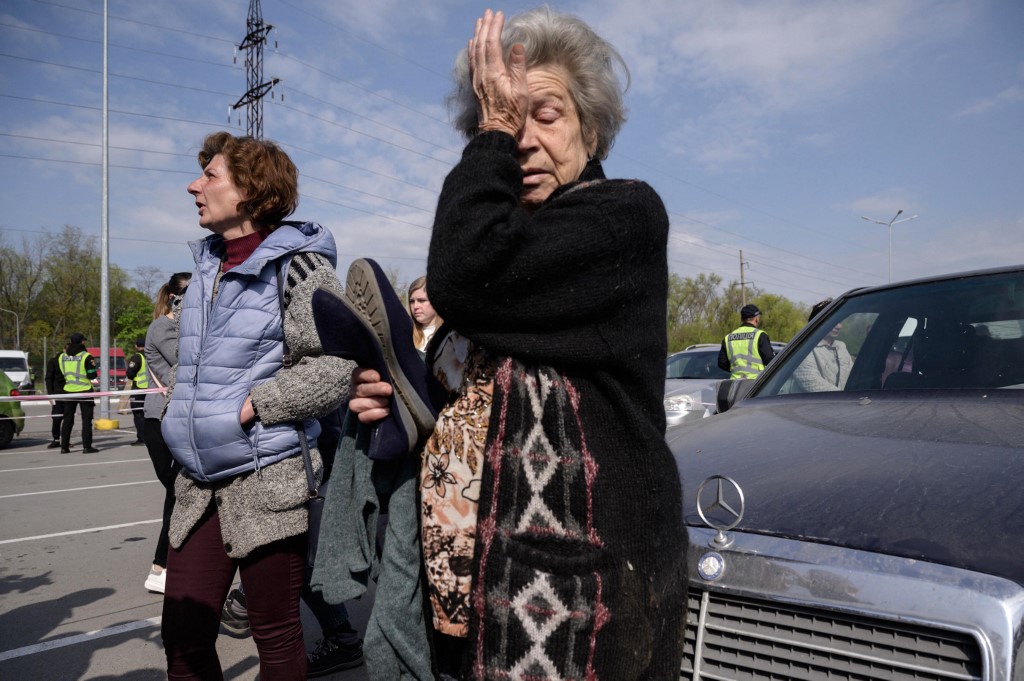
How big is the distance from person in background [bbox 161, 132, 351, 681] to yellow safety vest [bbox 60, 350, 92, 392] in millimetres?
13017

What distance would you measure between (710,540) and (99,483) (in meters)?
9.49

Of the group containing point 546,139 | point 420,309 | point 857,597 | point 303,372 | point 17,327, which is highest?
point 17,327

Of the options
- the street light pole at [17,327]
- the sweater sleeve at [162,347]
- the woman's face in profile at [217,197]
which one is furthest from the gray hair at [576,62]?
the street light pole at [17,327]

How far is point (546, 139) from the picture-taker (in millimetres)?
1530

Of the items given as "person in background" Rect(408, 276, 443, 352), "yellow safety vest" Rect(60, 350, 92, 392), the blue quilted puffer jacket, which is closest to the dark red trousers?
the blue quilted puffer jacket

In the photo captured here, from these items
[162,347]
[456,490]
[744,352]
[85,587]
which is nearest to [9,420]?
[162,347]

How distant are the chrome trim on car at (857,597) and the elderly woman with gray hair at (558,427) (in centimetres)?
26

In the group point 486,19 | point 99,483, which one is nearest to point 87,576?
point 99,483

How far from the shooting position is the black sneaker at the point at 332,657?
3576 mm

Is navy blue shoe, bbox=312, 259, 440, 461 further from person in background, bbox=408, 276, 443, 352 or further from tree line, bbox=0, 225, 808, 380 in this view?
tree line, bbox=0, 225, 808, 380

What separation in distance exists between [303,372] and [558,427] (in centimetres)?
124

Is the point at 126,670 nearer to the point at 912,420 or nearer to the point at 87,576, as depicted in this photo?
the point at 87,576

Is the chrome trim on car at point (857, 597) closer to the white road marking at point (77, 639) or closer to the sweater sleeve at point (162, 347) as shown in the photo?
the white road marking at point (77, 639)

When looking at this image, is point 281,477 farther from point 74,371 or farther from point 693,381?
point 74,371
